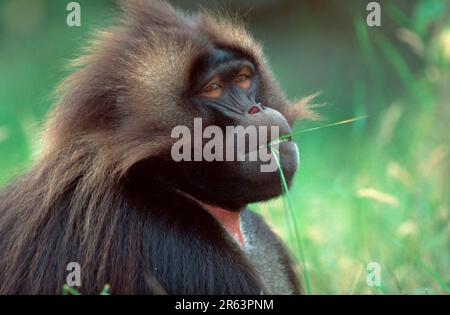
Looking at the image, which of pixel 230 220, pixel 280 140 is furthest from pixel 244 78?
pixel 230 220

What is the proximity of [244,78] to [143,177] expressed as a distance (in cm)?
89

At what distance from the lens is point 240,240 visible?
4613 mm

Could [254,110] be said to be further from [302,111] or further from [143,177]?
[302,111]

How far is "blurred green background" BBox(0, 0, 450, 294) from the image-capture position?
5.69 meters

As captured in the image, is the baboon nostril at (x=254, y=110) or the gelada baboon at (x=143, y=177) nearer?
the gelada baboon at (x=143, y=177)

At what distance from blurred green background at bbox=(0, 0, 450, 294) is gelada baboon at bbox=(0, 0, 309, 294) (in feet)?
1.12

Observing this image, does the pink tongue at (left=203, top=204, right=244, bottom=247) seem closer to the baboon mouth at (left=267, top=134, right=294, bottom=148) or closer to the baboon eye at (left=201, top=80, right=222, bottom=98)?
the baboon mouth at (left=267, top=134, right=294, bottom=148)

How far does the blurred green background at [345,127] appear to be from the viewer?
18.7 ft

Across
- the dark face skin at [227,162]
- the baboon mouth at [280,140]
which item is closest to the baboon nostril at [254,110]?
the dark face skin at [227,162]

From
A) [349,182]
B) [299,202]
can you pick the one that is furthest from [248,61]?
[349,182]

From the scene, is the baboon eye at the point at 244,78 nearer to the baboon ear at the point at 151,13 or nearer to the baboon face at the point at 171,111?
the baboon face at the point at 171,111

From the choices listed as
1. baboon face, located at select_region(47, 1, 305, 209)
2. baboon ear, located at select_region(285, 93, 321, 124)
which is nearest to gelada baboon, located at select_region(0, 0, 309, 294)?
baboon face, located at select_region(47, 1, 305, 209)

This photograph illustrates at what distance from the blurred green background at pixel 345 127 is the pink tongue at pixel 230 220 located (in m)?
0.30
